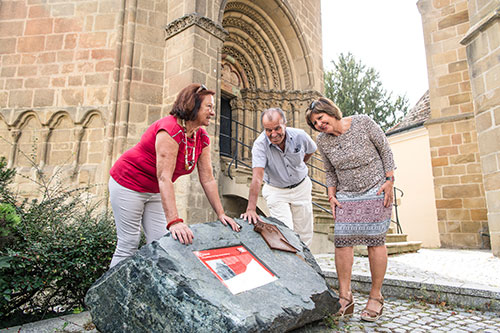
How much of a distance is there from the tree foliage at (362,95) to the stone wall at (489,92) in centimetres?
1936

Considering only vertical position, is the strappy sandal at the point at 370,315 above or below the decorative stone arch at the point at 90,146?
below

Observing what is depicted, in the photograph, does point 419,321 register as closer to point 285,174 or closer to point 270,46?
point 285,174

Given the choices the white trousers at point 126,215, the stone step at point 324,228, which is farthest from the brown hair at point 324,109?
the stone step at point 324,228

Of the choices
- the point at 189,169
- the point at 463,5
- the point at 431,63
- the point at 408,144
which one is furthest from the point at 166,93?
the point at 408,144

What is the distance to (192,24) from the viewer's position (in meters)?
6.22

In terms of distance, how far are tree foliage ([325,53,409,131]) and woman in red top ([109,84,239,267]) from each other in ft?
78.1

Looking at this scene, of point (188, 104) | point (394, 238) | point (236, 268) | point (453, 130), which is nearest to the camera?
point (236, 268)

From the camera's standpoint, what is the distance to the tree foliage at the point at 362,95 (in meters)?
24.7

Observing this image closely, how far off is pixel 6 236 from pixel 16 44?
250 inches

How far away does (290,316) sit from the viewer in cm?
170

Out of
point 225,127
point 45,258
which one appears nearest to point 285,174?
point 45,258

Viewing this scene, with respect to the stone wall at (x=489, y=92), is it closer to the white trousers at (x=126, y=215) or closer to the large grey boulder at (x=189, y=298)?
the large grey boulder at (x=189, y=298)

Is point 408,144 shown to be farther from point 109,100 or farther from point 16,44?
point 16,44

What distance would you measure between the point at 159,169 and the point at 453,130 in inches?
348
